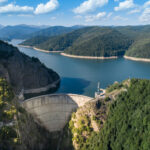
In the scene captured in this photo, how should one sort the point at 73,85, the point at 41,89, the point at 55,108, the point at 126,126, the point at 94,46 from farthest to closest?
the point at 94,46, the point at 73,85, the point at 41,89, the point at 55,108, the point at 126,126

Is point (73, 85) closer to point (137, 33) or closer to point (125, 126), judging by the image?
point (125, 126)

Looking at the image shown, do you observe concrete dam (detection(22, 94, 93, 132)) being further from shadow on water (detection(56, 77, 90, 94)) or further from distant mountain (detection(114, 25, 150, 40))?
distant mountain (detection(114, 25, 150, 40))

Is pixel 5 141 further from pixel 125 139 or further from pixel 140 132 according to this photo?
pixel 140 132

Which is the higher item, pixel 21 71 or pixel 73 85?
pixel 21 71

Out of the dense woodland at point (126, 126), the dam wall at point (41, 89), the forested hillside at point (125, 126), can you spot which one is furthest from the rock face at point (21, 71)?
the dense woodland at point (126, 126)

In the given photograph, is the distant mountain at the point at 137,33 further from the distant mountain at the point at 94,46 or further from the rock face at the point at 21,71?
the rock face at the point at 21,71

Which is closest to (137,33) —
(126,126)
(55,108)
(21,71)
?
(21,71)
